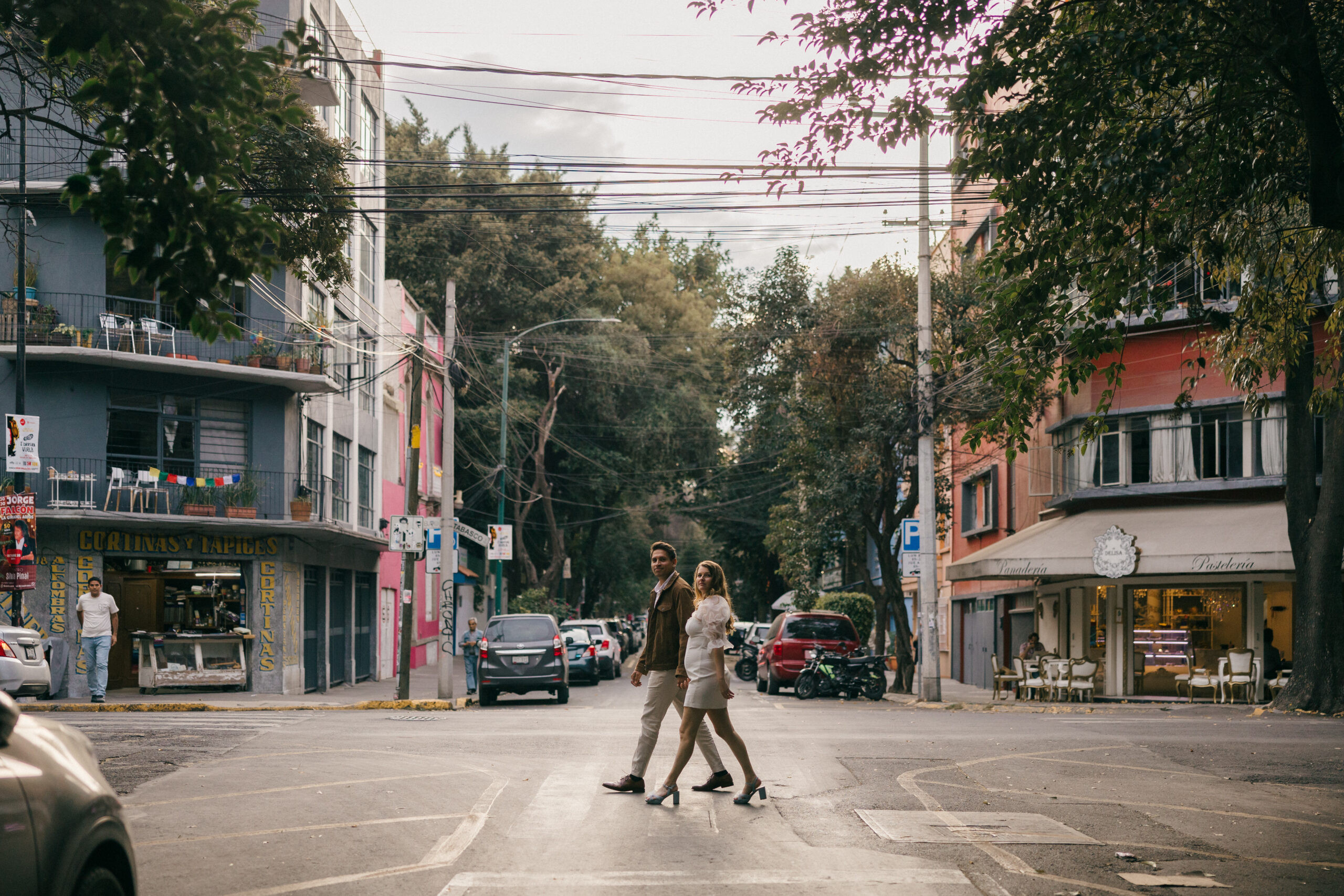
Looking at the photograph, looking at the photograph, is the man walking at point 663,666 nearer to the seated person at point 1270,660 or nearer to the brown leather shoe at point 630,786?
the brown leather shoe at point 630,786

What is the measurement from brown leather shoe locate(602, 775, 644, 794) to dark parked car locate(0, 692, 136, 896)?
608 centimetres

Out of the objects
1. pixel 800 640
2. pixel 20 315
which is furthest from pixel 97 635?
pixel 800 640

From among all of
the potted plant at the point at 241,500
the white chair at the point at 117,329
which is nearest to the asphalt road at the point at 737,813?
the potted plant at the point at 241,500

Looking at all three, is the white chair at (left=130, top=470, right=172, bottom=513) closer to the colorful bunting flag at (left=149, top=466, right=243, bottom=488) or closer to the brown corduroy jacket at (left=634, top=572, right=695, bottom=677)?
the colorful bunting flag at (left=149, top=466, right=243, bottom=488)

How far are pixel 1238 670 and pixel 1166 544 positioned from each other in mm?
2815

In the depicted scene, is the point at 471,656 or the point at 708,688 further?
the point at 471,656

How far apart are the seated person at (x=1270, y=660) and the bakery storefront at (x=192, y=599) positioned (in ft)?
63.3

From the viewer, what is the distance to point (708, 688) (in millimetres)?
10008

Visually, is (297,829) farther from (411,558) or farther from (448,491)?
(448,491)

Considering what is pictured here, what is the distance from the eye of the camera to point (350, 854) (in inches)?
314

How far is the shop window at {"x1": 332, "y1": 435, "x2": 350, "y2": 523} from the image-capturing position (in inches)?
1248

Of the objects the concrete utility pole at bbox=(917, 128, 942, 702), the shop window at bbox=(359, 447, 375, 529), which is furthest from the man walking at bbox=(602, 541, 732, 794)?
the shop window at bbox=(359, 447, 375, 529)

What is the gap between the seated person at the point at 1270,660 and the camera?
26.0 metres

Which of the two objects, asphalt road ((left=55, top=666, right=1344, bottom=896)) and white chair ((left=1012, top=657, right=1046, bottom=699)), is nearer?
asphalt road ((left=55, top=666, right=1344, bottom=896))
